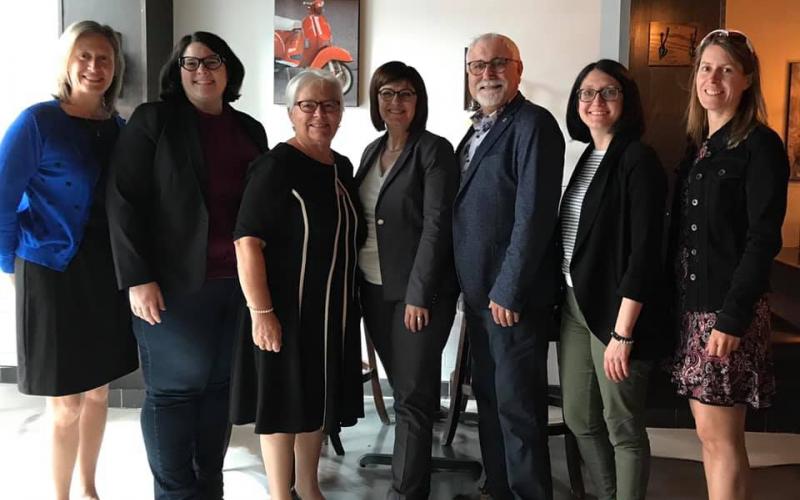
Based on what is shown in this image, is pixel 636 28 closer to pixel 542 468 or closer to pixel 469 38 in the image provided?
pixel 469 38

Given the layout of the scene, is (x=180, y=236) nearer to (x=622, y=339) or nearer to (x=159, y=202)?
(x=159, y=202)

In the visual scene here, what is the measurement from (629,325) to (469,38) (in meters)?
2.32

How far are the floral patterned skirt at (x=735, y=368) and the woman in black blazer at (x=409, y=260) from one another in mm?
746

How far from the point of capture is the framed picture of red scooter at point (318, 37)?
3.69 m

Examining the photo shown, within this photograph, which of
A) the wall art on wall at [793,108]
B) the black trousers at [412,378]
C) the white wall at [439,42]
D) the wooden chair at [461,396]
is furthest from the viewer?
the wall art on wall at [793,108]

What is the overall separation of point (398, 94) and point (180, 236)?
818 mm

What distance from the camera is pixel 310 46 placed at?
3.71 meters

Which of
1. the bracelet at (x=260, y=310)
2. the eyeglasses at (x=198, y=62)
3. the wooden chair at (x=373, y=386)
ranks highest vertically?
the eyeglasses at (x=198, y=62)

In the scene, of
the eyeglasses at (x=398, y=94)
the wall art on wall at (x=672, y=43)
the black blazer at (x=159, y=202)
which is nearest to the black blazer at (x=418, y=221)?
the eyeglasses at (x=398, y=94)

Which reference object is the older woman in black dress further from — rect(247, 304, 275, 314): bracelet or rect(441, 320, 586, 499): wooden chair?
rect(441, 320, 586, 499): wooden chair

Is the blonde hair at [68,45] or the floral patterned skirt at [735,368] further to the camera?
the blonde hair at [68,45]

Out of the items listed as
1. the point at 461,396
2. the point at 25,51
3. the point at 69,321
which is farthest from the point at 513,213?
the point at 25,51

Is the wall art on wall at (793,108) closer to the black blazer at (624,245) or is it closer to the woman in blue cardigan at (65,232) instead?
the black blazer at (624,245)

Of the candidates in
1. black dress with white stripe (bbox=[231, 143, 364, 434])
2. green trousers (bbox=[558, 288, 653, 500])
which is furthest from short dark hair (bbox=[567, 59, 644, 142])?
black dress with white stripe (bbox=[231, 143, 364, 434])
